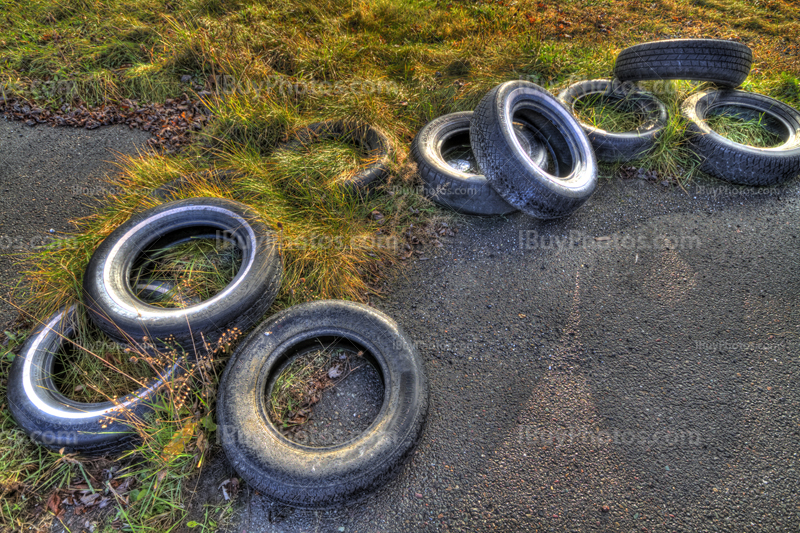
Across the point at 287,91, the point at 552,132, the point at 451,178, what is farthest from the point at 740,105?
the point at 287,91

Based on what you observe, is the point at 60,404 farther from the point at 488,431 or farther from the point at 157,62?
the point at 157,62

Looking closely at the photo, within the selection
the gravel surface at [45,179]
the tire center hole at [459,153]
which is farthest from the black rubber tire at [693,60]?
the gravel surface at [45,179]

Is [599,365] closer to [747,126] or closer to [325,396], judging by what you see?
[325,396]

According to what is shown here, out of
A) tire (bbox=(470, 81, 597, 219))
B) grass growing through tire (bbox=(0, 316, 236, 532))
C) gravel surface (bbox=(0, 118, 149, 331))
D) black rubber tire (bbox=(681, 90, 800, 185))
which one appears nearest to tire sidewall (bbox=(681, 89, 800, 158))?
black rubber tire (bbox=(681, 90, 800, 185))

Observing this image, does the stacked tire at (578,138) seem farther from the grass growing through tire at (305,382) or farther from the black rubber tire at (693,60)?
the grass growing through tire at (305,382)

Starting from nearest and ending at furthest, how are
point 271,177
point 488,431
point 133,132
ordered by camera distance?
1. point 488,431
2. point 271,177
3. point 133,132

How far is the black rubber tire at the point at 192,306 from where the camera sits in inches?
96.0

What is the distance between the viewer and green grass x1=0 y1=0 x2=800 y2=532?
7.97 ft

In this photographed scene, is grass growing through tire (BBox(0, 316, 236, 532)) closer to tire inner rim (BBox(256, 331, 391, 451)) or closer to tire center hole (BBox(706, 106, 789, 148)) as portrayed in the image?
tire inner rim (BBox(256, 331, 391, 451))

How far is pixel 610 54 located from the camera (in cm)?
524

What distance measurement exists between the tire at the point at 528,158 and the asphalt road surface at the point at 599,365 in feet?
1.37

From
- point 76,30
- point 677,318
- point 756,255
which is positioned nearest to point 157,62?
point 76,30

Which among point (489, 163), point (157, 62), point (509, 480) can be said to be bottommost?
point (509, 480)

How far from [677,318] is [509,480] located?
2128mm
